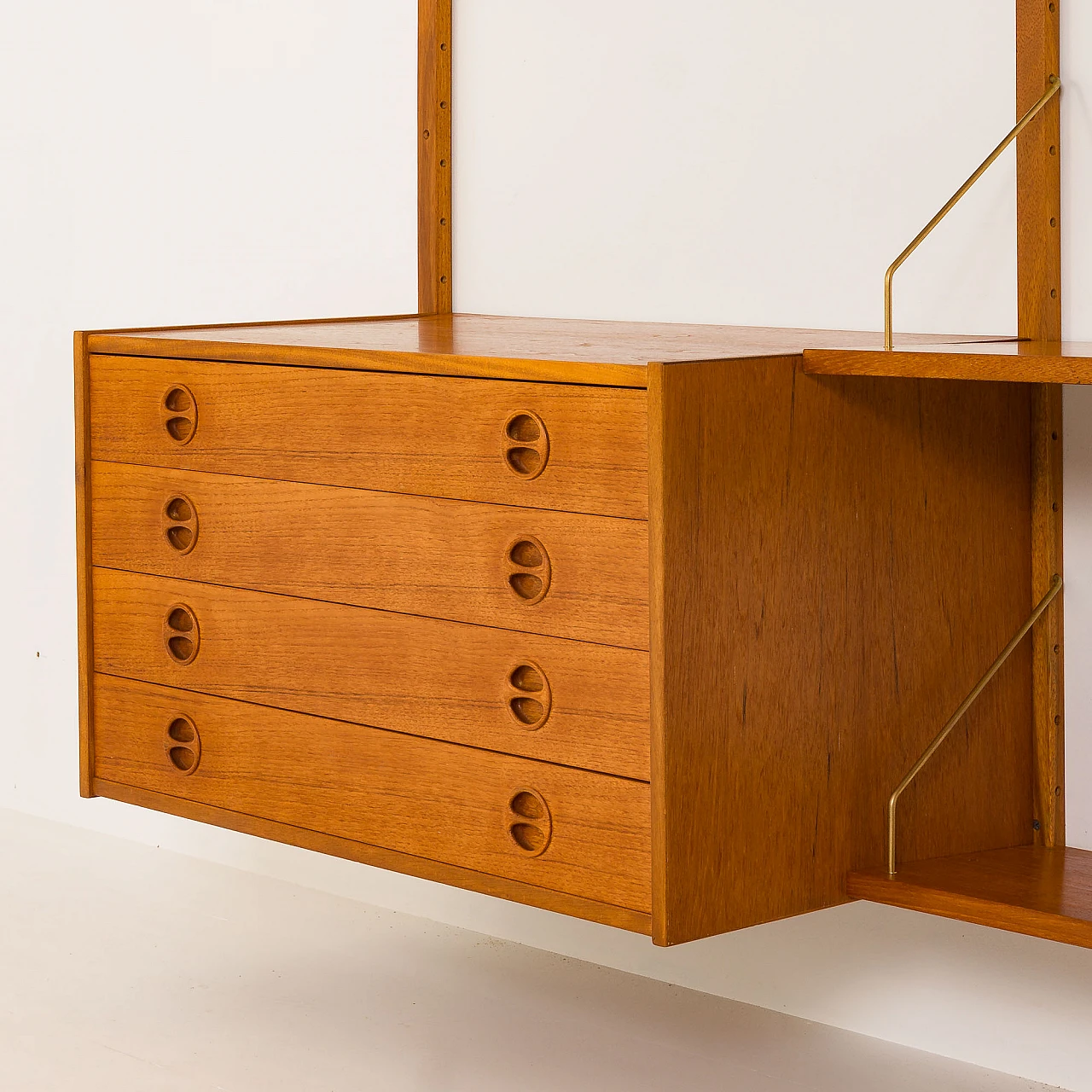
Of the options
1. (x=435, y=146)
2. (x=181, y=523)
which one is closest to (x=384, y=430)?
(x=181, y=523)

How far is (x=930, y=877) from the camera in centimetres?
159

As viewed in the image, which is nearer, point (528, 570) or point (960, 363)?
point (960, 363)

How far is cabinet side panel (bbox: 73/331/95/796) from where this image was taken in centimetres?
194

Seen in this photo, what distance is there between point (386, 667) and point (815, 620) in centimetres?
43

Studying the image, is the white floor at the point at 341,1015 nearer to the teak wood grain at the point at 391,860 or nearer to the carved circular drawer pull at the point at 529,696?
the teak wood grain at the point at 391,860

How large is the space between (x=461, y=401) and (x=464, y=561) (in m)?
0.15

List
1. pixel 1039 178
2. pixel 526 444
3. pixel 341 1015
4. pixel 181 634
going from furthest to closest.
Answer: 1. pixel 341 1015
2. pixel 181 634
3. pixel 1039 178
4. pixel 526 444

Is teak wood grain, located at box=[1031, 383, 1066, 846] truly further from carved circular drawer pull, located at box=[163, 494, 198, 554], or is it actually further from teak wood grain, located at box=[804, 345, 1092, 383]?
carved circular drawer pull, located at box=[163, 494, 198, 554]

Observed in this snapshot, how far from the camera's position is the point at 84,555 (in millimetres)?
1971

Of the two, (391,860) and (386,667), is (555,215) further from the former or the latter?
(391,860)

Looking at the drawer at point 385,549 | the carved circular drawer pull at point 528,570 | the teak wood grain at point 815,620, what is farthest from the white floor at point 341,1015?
the carved circular drawer pull at point 528,570

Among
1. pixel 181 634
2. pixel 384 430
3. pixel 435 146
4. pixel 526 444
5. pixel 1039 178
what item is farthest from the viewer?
pixel 435 146

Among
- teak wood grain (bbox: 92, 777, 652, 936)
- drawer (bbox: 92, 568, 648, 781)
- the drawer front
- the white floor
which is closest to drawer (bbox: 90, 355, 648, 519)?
drawer (bbox: 92, 568, 648, 781)

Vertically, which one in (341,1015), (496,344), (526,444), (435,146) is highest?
(435,146)
